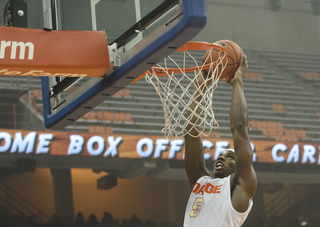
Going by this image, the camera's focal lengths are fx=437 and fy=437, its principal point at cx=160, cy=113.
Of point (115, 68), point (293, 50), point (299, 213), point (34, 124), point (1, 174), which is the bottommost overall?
point (299, 213)

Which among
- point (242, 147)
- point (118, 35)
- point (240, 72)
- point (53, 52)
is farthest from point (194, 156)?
point (53, 52)

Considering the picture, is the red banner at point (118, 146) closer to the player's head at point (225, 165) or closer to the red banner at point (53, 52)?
the player's head at point (225, 165)

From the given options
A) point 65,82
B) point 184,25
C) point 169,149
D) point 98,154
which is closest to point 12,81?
point 98,154

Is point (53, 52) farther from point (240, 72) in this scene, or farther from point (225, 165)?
point (225, 165)

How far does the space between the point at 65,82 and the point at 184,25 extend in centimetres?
106

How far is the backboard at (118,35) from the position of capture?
174 cm

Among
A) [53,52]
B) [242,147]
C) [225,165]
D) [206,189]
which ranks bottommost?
[206,189]

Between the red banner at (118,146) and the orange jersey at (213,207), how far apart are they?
14.7ft

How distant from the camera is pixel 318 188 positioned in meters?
8.20

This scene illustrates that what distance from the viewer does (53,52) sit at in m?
2.08

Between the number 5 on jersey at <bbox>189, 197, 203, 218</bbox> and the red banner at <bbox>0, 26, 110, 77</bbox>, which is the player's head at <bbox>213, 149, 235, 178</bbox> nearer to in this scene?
the number 5 on jersey at <bbox>189, 197, 203, 218</bbox>

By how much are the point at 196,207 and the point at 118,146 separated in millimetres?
4622

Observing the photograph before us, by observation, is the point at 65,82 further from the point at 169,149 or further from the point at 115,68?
the point at 169,149

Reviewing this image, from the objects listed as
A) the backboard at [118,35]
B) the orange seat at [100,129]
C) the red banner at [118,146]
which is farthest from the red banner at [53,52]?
the orange seat at [100,129]
